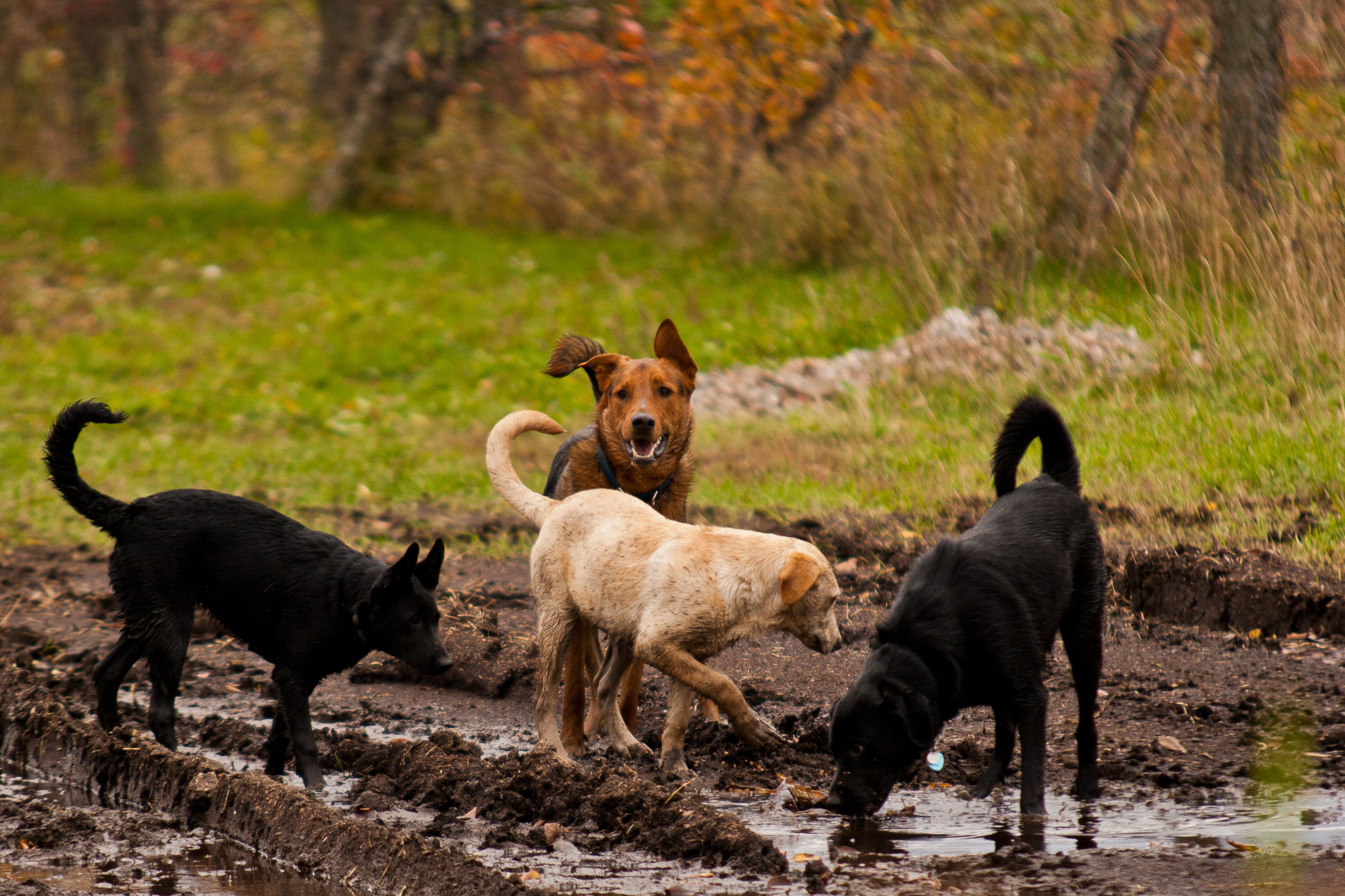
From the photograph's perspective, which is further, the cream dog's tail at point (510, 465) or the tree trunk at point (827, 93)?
the tree trunk at point (827, 93)

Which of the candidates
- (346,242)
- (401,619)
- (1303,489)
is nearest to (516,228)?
(346,242)

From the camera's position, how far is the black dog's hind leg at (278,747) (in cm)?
498

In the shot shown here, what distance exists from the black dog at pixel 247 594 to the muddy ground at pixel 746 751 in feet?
0.95

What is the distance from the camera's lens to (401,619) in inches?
187

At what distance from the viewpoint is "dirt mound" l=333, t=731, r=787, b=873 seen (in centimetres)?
395

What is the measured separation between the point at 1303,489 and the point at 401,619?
5703mm

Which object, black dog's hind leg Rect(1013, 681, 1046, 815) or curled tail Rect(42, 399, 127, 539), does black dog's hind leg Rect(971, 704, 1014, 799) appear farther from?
curled tail Rect(42, 399, 127, 539)

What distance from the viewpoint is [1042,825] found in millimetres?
4207

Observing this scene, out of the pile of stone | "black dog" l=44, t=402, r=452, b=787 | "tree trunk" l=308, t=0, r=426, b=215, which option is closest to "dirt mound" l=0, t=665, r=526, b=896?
"black dog" l=44, t=402, r=452, b=787

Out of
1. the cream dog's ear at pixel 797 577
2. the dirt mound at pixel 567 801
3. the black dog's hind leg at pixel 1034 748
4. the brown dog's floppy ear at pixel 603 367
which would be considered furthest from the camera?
the brown dog's floppy ear at pixel 603 367

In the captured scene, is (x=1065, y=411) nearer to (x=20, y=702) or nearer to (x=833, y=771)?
(x=833, y=771)

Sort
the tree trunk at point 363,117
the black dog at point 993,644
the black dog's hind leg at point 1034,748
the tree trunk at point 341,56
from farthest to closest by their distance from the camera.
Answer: the tree trunk at point 341,56 < the tree trunk at point 363,117 < the black dog's hind leg at point 1034,748 < the black dog at point 993,644

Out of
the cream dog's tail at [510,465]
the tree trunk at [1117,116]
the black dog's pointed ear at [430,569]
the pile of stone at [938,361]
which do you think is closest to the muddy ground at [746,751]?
the black dog's pointed ear at [430,569]

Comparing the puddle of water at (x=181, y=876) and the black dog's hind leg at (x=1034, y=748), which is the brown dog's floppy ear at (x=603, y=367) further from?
the puddle of water at (x=181, y=876)
